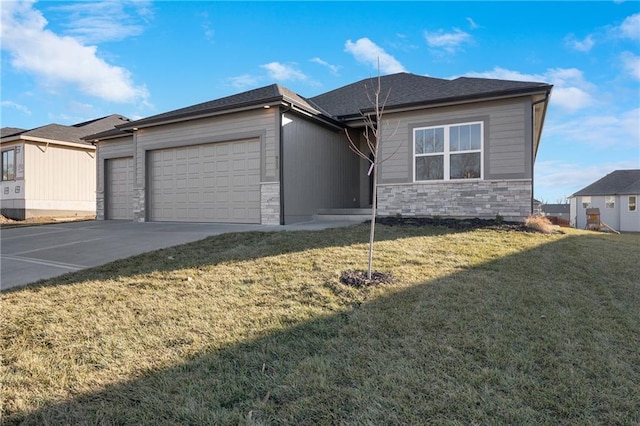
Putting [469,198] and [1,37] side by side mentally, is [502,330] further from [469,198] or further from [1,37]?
[1,37]

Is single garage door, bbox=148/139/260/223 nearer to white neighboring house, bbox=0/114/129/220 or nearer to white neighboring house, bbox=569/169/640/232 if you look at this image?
white neighboring house, bbox=0/114/129/220

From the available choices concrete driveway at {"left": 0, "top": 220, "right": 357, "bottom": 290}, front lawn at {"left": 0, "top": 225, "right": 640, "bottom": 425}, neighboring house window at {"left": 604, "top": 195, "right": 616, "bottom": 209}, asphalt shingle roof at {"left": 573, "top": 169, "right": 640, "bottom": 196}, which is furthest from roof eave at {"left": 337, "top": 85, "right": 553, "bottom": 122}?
neighboring house window at {"left": 604, "top": 195, "right": 616, "bottom": 209}

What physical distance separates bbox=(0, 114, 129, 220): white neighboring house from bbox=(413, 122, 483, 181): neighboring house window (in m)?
17.7

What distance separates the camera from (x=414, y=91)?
12555 mm

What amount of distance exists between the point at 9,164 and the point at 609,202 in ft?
137

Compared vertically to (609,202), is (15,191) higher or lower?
higher

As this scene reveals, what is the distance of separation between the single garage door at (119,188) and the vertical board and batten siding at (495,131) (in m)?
10.9

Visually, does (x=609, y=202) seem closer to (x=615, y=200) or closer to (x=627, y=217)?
(x=615, y=200)

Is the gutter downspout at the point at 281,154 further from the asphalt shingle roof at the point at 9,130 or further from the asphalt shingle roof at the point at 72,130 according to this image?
the asphalt shingle roof at the point at 9,130

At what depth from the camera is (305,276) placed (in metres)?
4.86

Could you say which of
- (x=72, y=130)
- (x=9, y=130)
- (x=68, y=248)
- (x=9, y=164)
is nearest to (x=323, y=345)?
(x=68, y=248)

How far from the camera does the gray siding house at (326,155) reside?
32.4ft

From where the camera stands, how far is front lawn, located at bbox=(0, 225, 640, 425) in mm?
2254

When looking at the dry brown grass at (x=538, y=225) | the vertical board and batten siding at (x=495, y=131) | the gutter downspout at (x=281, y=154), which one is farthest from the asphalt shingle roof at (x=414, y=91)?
the dry brown grass at (x=538, y=225)
